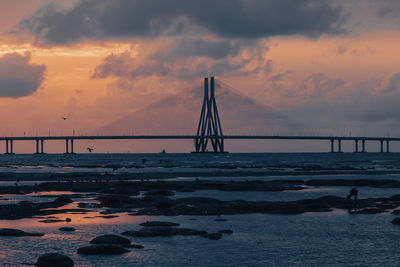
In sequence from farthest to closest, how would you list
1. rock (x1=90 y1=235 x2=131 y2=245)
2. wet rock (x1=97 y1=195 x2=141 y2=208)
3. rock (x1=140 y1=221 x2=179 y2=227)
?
wet rock (x1=97 y1=195 x2=141 y2=208) → rock (x1=140 y1=221 x2=179 y2=227) → rock (x1=90 y1=235 x2=131 y2=245)

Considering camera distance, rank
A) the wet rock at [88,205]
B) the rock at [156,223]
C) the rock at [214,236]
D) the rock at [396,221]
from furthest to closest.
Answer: the wet rock at [88,205] < the rock at [396,221] < the rock at [156,223] < the rock at [214,236]

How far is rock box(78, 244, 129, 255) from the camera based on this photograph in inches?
736

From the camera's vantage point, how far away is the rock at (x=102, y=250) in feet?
61.4

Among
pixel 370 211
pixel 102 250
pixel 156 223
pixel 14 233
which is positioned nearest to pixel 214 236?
pixel 156 223

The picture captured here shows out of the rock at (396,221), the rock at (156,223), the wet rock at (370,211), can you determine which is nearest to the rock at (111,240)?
the rock at (156,223)

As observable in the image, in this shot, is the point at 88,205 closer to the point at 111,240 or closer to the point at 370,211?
the point at 111,240

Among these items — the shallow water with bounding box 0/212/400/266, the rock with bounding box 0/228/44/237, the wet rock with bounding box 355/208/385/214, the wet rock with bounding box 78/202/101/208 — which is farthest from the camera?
the wet rock with bounding box 78/202/101/208

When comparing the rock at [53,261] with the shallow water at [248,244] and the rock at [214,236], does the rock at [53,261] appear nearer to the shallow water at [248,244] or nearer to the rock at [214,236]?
the shallow water at [248,244]

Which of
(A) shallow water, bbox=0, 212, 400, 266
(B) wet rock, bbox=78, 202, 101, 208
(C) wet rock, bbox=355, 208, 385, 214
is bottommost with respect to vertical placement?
(A) shallow water, bbox=0, 212, 400, 266

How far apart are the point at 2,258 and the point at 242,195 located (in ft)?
74.0

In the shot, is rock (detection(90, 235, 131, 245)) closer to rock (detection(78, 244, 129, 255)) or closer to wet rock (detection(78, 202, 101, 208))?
rock (detection(78, 244, 129, 255))

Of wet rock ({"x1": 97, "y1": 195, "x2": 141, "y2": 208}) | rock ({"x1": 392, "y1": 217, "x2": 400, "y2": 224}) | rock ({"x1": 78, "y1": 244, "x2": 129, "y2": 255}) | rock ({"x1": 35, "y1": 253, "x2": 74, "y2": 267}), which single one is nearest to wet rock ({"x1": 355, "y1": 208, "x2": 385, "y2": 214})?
rock ({"x1": 392, "y1": 217, "x2": 400, "y2": 224})

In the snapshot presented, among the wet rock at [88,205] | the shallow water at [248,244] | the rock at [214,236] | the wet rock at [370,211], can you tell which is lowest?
the shallow water at [248,244]

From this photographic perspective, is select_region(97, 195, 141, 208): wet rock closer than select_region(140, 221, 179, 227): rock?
No
